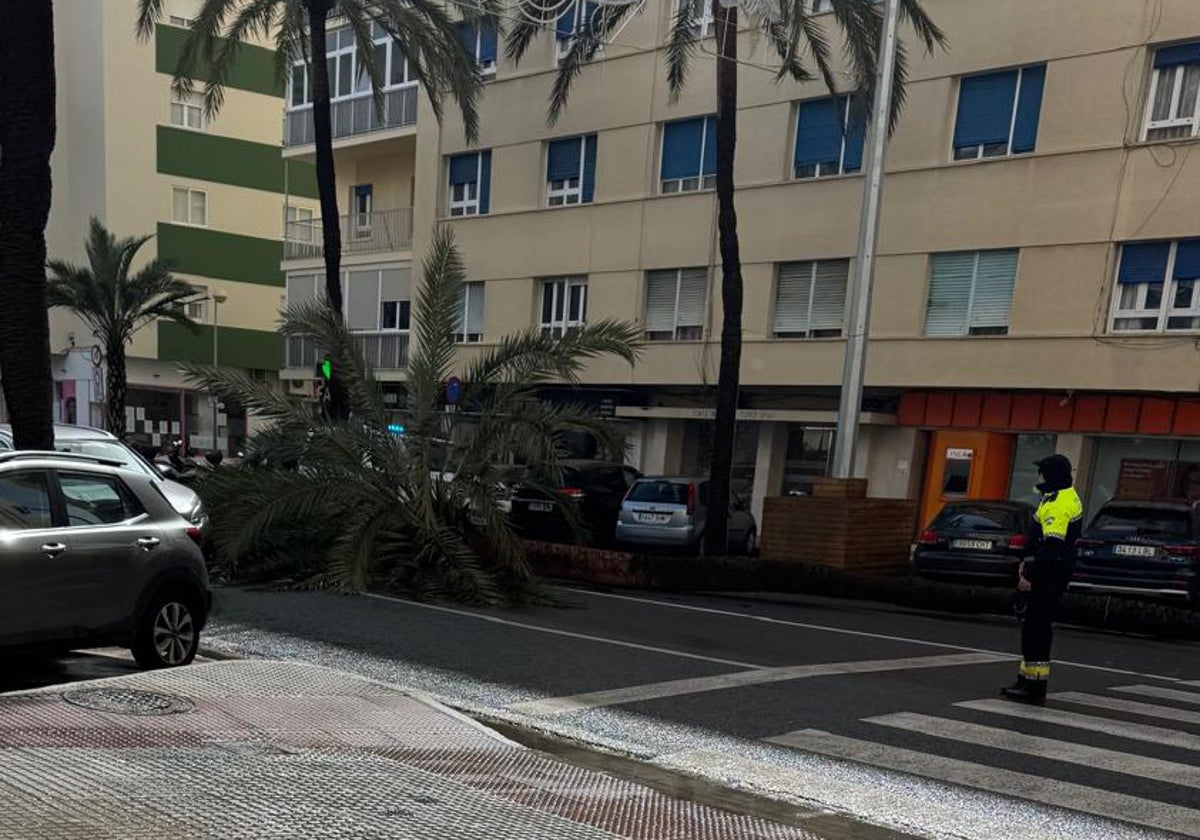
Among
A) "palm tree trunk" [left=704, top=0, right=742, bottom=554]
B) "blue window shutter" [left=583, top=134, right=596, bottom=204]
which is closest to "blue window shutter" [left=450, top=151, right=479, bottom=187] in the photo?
"blue window shutter" [left=583, top=134, right=596, bottom=204]

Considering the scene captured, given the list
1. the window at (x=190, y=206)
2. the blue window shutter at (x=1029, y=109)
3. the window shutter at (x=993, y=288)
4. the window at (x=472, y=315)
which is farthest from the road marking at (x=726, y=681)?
the window at (x=190, y=206)

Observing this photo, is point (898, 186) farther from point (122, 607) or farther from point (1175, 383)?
point (122, 607)

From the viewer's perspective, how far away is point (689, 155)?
23688 mm

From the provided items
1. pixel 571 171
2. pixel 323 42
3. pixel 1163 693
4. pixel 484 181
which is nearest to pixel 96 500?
pixel 1163 693

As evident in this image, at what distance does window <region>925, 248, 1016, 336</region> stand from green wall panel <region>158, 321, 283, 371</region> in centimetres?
2856

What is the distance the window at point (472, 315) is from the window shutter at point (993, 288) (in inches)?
530

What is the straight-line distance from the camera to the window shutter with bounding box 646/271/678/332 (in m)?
24.1

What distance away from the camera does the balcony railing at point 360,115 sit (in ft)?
96.9

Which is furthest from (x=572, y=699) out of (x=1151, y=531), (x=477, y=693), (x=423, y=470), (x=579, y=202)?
(x=579, y=202)

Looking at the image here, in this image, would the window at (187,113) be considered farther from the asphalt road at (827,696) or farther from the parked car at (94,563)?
the parked car at (94,563)

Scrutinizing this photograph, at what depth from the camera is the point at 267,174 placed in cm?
4438

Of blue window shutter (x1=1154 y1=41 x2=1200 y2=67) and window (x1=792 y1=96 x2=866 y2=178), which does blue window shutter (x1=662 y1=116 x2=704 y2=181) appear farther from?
blue window shutter (x1=1154 y1=41 x2=1200 y2=67)

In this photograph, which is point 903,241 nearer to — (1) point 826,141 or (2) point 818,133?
(1) point 826,141

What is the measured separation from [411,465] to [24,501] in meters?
6.28
